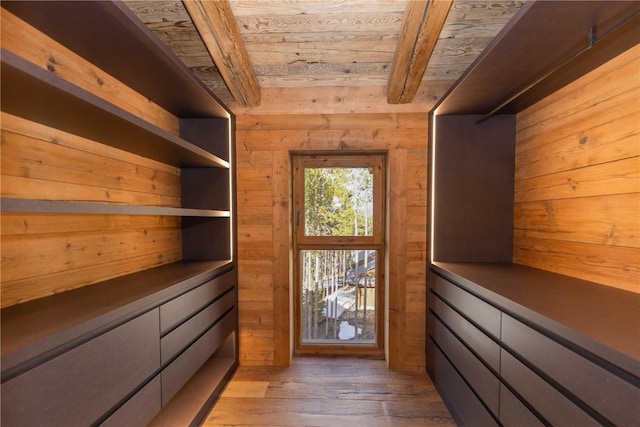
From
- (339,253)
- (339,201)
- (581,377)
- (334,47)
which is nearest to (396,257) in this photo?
(339,253)

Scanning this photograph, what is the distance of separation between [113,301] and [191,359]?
0.69 m

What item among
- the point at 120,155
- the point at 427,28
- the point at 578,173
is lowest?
the point at 578,173

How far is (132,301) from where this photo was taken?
1.13 m

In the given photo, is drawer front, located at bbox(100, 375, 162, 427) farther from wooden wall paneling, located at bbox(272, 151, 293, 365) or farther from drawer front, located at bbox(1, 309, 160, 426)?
wooden wall paneling, located at bbox(272, 151, 293, 365)

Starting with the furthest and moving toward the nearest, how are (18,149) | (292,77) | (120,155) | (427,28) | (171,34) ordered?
1. (292,77)
2. (171,34)
3. (120,155)
4. (427,28)
5. (18,149)

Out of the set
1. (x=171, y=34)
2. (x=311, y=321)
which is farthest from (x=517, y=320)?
(x=171, y=34)

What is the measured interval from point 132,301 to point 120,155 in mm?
918

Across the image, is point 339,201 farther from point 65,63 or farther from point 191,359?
point 65,63

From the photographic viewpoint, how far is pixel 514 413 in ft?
3.74

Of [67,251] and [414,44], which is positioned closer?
[67,251]

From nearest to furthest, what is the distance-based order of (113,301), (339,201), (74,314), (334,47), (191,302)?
(74,314), (113,301), (191,302), (334,47), (339,201)

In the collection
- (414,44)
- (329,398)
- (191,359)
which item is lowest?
(329,398)

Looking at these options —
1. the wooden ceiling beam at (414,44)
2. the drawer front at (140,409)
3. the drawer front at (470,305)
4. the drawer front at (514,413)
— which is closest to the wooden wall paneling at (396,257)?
the drawer front at (470,305)

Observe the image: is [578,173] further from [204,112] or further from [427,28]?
[204,112]
